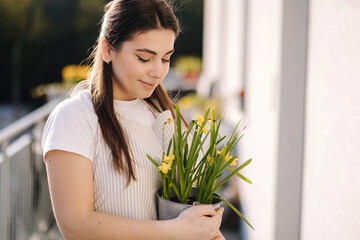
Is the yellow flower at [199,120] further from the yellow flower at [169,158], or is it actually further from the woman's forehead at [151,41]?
the woman's forehead at [151,41]

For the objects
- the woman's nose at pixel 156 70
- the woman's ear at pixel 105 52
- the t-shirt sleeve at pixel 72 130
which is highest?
the woman's ear at pixel 105 52

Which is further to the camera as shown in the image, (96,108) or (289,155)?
(289,155)

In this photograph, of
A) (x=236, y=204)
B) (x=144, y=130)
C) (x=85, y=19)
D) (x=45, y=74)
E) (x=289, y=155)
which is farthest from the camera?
(x=85, y=19)

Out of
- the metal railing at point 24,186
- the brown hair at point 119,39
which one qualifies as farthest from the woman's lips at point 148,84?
the metal railing at point 24,186

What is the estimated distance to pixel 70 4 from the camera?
1662 centimetres

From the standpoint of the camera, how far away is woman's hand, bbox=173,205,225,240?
1134 millimetres

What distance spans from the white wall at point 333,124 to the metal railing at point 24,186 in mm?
1831

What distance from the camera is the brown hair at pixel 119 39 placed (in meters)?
→ 1.22

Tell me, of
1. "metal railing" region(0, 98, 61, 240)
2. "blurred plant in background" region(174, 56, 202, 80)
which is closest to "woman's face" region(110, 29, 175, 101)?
"metal railing" region(0, 98, 61, 240)

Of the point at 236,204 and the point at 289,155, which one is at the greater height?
the point at 289,155

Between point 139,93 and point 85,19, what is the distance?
16.3 meters

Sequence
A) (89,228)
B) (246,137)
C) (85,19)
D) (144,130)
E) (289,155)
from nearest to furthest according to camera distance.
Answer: (89,228) → (144,130) → (289,155) → (246,137) → (85,19)

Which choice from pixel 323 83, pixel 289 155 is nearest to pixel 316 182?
pixel 289 155

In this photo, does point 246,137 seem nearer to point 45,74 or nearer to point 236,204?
point 236,204
